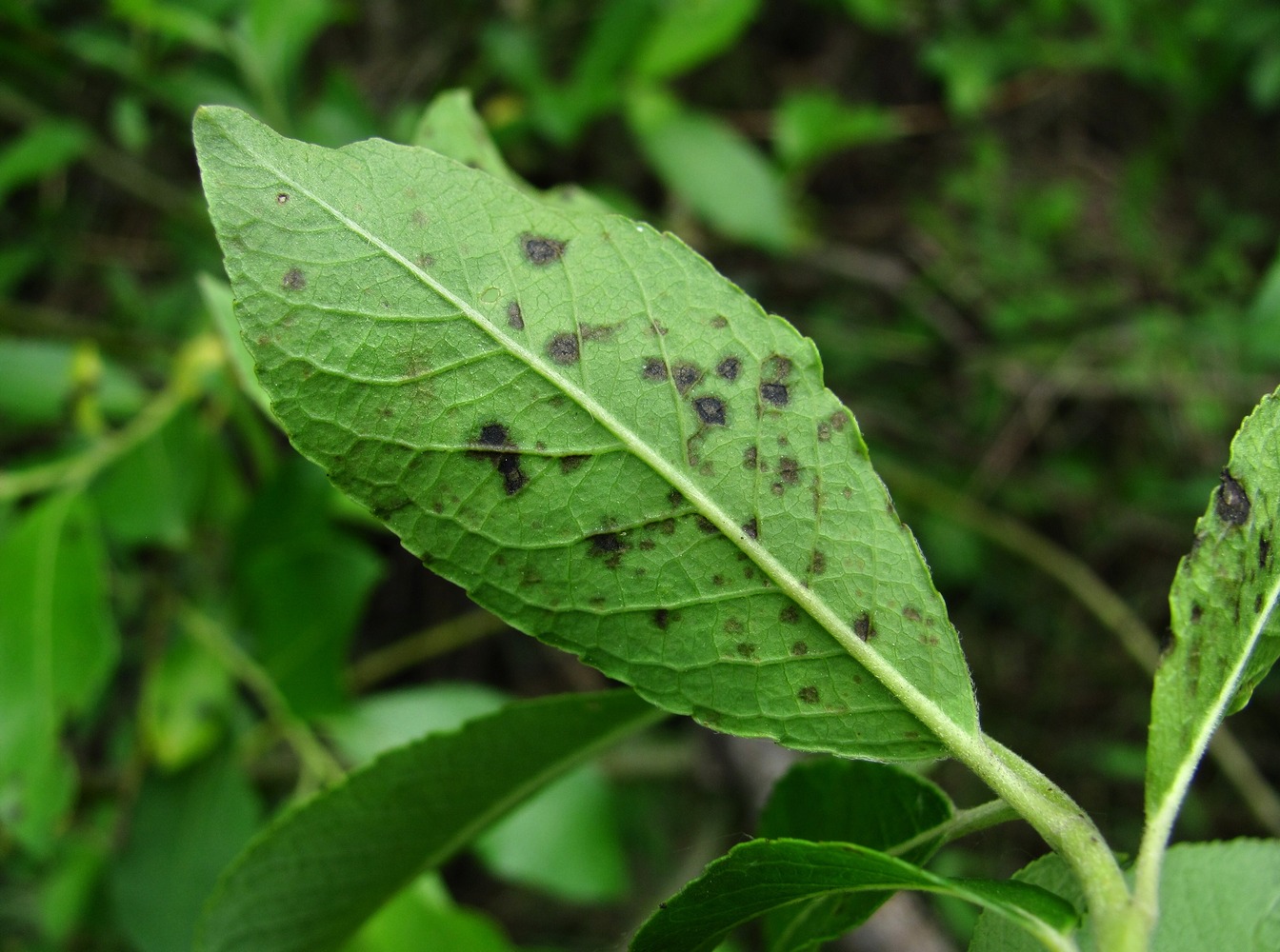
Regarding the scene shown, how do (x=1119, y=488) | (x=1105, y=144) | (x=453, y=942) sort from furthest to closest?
(x=1105, y=144)
(x=1119, y=488)
(x=453, y=942)

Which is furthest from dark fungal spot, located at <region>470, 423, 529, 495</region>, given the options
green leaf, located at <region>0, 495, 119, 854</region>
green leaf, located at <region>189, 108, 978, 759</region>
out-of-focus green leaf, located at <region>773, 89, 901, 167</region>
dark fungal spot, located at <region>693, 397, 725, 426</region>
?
out-of-focus green leaf, located at <region>773, 89, 901, 167</region>

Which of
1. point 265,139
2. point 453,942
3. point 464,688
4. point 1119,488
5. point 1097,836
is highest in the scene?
point 1119,488

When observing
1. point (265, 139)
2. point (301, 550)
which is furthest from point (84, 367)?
point (265, 139)

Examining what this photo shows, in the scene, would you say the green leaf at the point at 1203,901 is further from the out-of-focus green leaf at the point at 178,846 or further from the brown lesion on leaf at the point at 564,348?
the out-of-focus green leaf at the point at 178,846

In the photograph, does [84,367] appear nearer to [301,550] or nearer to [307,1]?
[301,550]

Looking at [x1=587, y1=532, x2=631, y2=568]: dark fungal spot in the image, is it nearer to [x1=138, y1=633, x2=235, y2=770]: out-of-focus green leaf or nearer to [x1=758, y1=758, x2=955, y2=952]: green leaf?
[x1=758, y1=758, x2=955, y2=952]: green leaf

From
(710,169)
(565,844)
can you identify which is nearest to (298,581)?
(565,844)

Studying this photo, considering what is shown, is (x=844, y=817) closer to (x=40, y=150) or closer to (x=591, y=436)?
(x=591, y=436)
